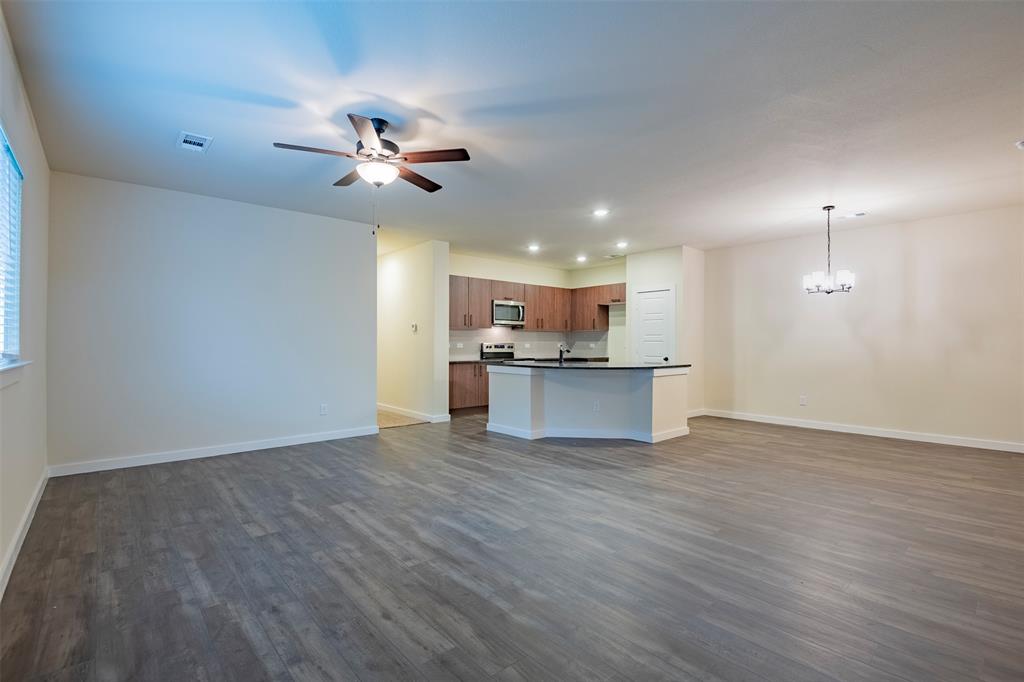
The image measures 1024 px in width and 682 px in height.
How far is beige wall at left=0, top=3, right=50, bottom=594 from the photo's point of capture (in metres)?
2.46

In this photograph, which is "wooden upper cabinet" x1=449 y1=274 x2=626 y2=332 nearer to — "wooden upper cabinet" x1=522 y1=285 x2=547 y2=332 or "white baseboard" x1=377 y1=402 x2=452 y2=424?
"wooden upper cabinet" x1=522 y1=285 x2=547 y2=332

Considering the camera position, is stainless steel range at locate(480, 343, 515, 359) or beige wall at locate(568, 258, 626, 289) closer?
stainless steel range at locate(480, 343, 515, 359)

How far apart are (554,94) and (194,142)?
9.10 ft

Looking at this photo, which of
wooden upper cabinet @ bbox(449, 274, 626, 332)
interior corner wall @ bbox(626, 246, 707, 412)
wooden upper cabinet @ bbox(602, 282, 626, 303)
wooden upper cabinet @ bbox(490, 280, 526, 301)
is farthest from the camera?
wooden upper cabinet @ bbox(602, 282, 626, 303)

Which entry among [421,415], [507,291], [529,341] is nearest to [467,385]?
[421,415]

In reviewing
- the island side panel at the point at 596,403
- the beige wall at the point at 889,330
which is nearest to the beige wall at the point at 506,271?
the island side panel at the point at 596,403

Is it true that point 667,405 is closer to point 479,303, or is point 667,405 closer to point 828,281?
point 828,281

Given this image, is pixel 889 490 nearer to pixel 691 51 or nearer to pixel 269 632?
pixel 691 51

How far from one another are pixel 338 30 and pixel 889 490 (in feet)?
16.8

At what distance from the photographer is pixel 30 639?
1.92 metres

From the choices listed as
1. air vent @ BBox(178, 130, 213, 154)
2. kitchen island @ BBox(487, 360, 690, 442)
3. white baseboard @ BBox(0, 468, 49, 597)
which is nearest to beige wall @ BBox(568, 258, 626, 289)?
kitchen island @ BBox(487, 360, 690, 442)

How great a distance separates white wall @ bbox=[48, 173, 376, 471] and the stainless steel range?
2.76 meters

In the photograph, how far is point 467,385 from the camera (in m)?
8.11

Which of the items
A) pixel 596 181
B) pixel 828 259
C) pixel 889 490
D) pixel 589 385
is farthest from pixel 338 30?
pixel 828 259
